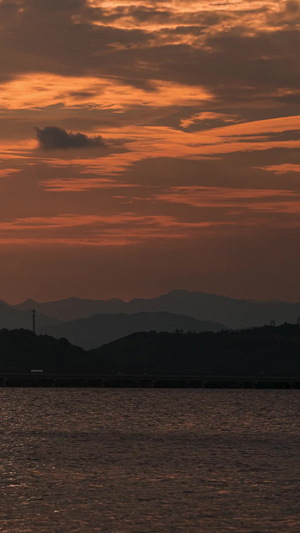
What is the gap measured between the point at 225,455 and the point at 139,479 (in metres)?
26.9

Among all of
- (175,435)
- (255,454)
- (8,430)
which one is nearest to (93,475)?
(255,454)

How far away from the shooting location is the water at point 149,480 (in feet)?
228

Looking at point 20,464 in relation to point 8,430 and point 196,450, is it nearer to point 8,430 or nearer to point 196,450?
point 196,450

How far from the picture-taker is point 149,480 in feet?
297

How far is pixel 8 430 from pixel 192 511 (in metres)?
88.0

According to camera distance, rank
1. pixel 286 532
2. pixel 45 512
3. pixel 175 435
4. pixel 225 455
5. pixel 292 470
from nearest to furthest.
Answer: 1. pixel 286 532
2. pixel 45 512
3. pixel 292 470
4. pixel 225 455
5. pixel 175 435

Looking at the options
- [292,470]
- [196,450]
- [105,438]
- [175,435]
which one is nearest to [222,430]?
[175,435]

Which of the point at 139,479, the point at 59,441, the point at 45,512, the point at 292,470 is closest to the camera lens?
the point at 45,512

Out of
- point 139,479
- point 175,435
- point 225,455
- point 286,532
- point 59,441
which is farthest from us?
point 175,435

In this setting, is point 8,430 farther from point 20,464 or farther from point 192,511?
point 192,511

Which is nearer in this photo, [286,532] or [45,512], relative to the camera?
[286,532]

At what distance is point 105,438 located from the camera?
461ft

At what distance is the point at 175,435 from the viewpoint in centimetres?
14738

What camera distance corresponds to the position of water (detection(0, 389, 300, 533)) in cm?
6962
